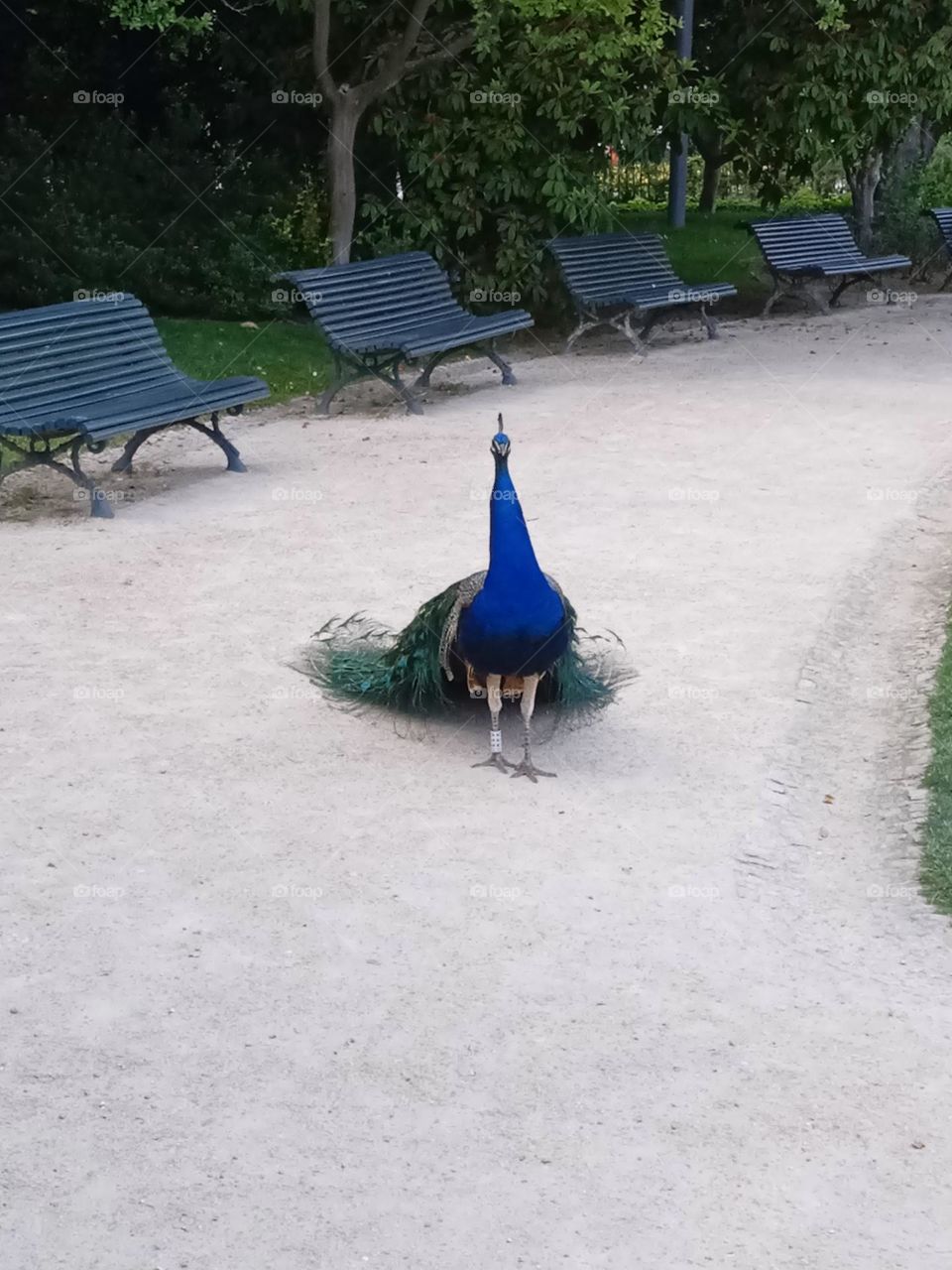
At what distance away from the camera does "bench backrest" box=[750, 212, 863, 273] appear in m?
16.3

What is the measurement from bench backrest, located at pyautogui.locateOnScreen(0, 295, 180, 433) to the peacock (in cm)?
326

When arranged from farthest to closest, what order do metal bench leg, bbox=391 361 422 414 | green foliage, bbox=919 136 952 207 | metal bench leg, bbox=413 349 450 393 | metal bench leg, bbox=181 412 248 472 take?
green foliage, bbox=919 136 952 207 → metal bench leg, bbox=413 349 450 393 → metal bench leg, bbox=391 361 422 414 → metal bench leg, bbox=181 412 248 472

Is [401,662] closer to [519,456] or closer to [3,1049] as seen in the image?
[3,1049]

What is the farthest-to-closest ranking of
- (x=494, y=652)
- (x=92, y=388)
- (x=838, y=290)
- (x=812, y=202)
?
1. (x=812, y=202)
2. (x=838, y=290)
3. (x=92, y=388)
4. (x=494, y=652)

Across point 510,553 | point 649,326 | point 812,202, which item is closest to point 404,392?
point 649,326

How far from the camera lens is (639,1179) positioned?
4004 millimetres

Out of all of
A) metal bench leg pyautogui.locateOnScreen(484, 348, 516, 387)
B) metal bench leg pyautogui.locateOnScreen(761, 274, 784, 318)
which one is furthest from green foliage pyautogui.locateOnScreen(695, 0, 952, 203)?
metal bench leg pyautogui.locateOnScreen(484, 348, 516, 387)

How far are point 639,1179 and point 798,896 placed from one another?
5.45ft

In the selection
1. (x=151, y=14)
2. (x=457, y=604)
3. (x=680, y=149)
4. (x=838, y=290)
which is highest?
(x=151, y=14)

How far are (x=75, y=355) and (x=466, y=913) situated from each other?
5.96m

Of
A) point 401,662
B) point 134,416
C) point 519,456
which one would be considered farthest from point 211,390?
point 401,662

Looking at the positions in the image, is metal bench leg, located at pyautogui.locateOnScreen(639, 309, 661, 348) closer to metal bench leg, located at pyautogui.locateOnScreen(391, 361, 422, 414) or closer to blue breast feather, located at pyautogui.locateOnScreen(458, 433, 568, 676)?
metal bench leg, located at pyautogui.locateOnScreen(391, 361, 422, 414)

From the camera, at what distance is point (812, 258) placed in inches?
651

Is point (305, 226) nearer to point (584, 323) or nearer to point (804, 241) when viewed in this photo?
point (584, 323)
